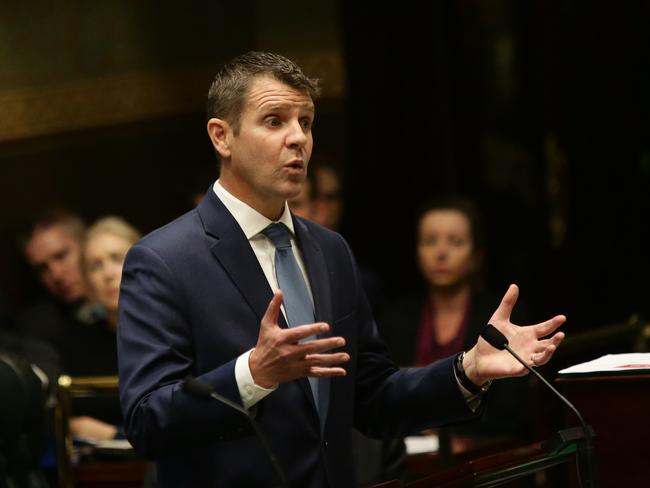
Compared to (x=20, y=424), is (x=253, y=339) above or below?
above

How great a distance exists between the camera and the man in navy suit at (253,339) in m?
2.67

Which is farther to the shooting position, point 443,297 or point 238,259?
point 443,297

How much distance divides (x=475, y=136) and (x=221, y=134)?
16.5ft

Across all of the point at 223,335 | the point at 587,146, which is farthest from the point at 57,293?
the point at 223,335

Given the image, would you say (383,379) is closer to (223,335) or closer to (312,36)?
(223,335)

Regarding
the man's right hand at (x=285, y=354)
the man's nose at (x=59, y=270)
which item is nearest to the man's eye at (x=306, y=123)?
the man's right hand at (x=285, y=354)

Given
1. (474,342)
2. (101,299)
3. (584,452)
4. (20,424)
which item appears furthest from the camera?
(101,299)

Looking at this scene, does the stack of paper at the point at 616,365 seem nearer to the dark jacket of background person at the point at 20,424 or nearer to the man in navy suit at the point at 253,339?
the man in navy suit at the point at 253,339

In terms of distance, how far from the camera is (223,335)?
279 cm

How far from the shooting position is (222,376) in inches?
103

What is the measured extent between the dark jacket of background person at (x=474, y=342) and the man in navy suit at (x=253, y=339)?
177 centimetres

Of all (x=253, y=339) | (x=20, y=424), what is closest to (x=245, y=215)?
(x=253, y=339)

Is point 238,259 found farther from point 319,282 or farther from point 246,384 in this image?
point 246,384

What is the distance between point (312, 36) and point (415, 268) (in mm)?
1700
